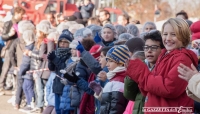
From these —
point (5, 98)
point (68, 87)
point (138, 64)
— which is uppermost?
point (138, 64)

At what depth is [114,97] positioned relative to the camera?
5.95 m

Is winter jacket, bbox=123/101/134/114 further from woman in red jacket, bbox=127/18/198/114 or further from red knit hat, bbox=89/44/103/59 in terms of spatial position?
red knit hat, bbox=89/44/103/59

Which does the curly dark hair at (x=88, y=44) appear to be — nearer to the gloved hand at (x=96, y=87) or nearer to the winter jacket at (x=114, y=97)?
the gloved hand at (x=96, y=87)

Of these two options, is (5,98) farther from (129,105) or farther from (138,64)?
(138,64)

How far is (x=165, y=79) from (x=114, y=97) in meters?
1.51

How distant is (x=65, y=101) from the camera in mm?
7945

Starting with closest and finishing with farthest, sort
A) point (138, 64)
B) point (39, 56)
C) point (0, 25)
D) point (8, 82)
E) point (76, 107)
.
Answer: point (138, 64)
point (76, 107)
point (39, 56)
point (8, 82)
point (0, 25)

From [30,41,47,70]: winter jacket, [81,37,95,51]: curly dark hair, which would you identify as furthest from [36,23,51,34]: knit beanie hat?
[81,37,95,51]: curly dark hair

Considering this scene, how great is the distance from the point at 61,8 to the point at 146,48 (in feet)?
55.3

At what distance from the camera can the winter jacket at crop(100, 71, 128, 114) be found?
595 centimetres

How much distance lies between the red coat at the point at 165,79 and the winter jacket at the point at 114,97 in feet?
3.93

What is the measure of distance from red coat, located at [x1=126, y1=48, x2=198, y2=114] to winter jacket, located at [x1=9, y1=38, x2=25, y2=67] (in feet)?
25.9

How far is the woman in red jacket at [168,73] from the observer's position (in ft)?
14.8

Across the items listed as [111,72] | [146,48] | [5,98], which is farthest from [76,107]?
[5,98]
